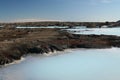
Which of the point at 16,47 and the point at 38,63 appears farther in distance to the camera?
the point at 16,47

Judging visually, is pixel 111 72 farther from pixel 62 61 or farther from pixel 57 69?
pixel 62 61

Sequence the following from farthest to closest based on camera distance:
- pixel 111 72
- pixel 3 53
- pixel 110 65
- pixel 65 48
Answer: pixel 65 48 < pixel 3 53 < pixel 110 65 < pixel 111 72

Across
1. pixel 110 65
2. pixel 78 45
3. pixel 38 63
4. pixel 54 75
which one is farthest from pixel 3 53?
pixel 78 45

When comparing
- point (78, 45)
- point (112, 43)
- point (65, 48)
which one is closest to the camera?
point (65, 48)

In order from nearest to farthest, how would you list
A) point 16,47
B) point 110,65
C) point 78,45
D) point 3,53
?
point 110,65
point 3,53
point 16,47
point 78,45

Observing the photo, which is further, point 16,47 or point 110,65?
point 16,47

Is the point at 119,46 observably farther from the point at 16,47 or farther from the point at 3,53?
the point at 3,53

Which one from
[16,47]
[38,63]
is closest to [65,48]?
[16,47]
